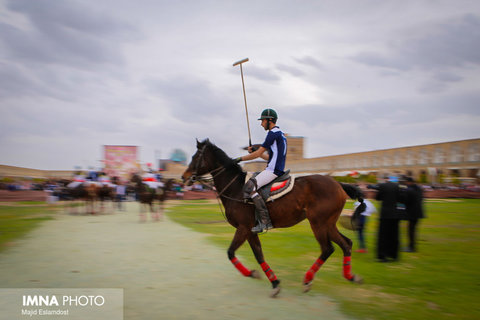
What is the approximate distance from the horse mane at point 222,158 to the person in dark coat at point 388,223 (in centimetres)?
431

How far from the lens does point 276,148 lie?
251 inches

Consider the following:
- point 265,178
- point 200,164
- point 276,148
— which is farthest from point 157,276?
point 276,148

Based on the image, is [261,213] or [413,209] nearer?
[261,213]

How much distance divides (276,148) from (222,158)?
3.84 ft

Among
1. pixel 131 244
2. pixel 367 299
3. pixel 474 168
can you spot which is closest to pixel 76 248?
pixel 131 244

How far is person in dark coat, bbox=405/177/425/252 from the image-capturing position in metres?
9.64

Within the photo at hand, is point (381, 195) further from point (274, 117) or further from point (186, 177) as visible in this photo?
point (186, 177)

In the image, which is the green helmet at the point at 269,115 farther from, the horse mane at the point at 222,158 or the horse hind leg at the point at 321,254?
the horse hind leg at the point at 321,254

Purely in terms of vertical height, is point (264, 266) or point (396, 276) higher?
point (264, 266)

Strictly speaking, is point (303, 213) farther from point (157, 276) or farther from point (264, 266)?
point (157, 276)

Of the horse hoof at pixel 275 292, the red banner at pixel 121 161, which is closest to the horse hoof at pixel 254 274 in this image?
the horse hoof at pixel 275 292

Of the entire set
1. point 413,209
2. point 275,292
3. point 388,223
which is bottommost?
point 275,292

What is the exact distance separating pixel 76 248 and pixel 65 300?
14.7 feet

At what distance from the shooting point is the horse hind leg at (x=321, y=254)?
5941 mm
